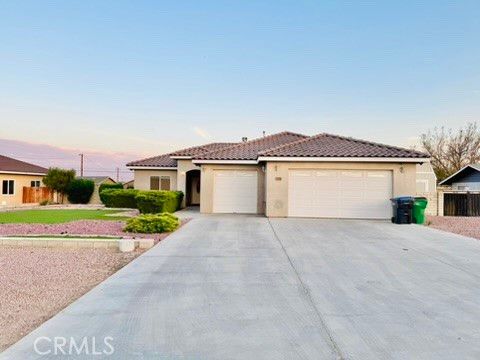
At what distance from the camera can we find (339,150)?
16938mm

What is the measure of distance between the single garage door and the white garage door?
2.56 m

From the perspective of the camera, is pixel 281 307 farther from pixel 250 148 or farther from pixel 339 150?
pixel 250 148

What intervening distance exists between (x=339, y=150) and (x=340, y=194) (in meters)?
2.32

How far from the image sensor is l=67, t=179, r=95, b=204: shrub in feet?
93.4

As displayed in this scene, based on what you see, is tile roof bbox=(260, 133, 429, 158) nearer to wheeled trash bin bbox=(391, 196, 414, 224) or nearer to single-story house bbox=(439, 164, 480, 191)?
wheeled trash bin bbox=(391, 196, 414, 224)

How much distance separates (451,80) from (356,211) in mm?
9708

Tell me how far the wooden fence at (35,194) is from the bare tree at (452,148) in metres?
41.0

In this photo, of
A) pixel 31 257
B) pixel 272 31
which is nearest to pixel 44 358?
pixel 31 257

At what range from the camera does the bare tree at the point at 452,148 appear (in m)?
38.1

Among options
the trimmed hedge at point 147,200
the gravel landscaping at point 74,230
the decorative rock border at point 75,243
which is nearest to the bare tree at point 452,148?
the trimmed hedge at point 147,200

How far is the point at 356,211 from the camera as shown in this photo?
16281 mm

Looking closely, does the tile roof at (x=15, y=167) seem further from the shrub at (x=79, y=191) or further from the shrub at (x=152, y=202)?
the shrub at (x=152, y=202)

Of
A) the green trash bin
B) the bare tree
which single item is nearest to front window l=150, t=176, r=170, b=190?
the green trash bin

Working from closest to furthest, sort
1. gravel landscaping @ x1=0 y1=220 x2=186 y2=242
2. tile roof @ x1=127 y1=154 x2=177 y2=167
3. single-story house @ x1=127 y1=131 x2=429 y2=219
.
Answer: gravel landscaping @ x1=0 y1=220 x2=186 y2=242
single-story house @ x1=127 y1=131 x2=429 y2=219
tile roof @ x1=127 y1=154 x2=177 y2=167
